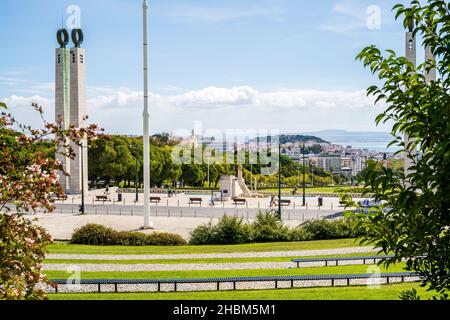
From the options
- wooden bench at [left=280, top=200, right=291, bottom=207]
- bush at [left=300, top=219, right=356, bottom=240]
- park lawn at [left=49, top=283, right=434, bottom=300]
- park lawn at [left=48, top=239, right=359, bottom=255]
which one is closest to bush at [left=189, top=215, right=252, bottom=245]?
park lawn at [left=48, top=239, right=359, bottom=255]

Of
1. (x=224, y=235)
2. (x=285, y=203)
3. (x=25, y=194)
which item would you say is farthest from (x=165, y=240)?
(x=285, y=203)

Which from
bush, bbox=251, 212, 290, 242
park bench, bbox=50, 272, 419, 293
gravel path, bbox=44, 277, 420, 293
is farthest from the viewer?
bush, bbox=251, 212, 290, 242

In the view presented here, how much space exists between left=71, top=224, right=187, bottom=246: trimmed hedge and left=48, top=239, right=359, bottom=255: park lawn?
1027 millimetres

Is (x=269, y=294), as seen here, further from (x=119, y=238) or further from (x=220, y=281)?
(x=119, y=238)

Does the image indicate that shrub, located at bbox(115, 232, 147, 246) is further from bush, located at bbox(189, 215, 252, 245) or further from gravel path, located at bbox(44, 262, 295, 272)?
gravel path, located at bbox(44, 262, 295, 272)

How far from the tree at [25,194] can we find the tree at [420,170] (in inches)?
163

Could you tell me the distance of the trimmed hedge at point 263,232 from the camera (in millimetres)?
26500

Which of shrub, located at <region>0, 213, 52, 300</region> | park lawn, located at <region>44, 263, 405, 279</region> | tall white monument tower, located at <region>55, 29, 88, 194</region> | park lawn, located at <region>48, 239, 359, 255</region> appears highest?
tall white monument tower, located at <region>55, 29, 88, 194</region>

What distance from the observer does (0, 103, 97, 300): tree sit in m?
6.54

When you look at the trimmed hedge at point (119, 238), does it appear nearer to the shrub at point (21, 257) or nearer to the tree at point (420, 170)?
the shrub at point (21, 257)

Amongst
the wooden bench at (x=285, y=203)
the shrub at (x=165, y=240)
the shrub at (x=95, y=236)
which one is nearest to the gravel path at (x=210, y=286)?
the shrub at (x=165, y=240)
